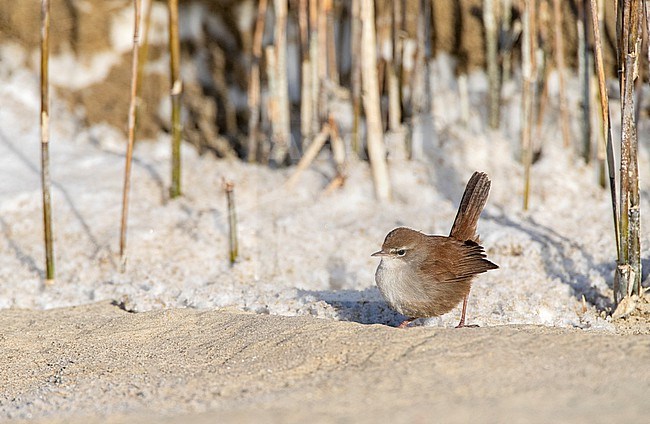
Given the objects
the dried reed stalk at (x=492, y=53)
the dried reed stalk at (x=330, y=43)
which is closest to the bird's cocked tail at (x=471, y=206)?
the dried reed stalk at (x=492, y=53)

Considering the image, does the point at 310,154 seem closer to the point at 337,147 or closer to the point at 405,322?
the point at 337,147

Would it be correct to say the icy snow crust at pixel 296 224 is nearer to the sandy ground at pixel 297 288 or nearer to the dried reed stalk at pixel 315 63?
the sandy ground at pixel 297 288

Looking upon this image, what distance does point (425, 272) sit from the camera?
3453 millimetres

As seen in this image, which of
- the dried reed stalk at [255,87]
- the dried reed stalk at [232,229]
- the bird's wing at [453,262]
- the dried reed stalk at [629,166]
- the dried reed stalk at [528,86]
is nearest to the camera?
the dried reed stalk at [629,166]

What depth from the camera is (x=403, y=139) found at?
547cm

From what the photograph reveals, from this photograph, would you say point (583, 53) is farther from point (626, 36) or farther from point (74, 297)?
point (74, 297)

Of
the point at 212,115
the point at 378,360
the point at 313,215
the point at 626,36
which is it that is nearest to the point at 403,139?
the point at 313,215

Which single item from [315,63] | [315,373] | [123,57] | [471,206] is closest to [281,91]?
[315,63]

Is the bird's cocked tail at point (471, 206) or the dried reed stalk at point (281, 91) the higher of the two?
the dried reed stalk at point (281, 91)

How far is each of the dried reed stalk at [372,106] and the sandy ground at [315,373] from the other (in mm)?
1846

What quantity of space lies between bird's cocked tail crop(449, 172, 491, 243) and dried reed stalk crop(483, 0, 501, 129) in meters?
1.71

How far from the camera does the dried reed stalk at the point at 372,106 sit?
16.0ft

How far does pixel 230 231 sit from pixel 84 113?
2.32m

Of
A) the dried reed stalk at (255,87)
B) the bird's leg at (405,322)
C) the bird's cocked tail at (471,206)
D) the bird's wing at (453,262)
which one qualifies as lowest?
the bird's leg at (405,322)
